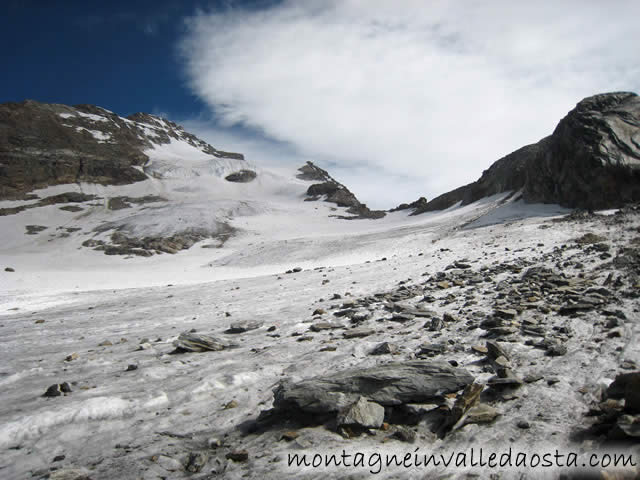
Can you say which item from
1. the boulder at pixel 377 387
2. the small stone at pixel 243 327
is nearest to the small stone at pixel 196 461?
the boulder at pixel 377 387

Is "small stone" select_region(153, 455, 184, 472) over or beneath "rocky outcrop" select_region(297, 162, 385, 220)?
beneath

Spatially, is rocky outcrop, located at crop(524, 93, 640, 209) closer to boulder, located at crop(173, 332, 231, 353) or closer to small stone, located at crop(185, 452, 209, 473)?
boulder, located at crop(173, 332, 231, 353)

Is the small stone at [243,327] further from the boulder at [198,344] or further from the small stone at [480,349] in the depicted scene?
the small stone at [480,349]

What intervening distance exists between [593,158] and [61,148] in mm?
105446

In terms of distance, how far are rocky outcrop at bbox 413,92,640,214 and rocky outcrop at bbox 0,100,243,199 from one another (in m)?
84.2

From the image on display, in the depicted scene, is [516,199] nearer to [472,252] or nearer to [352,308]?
[472,252]

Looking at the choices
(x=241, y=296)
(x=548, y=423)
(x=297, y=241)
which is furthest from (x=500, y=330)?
(x=297, y=241)

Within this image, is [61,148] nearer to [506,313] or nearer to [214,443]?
[214,443]

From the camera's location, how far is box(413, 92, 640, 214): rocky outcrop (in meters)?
23.9

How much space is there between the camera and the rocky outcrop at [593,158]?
23.9 meters

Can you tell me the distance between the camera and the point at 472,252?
18.1m

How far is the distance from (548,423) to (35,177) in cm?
9807

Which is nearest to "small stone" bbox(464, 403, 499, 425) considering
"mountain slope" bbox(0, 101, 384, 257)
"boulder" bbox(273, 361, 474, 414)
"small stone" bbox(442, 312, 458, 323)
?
"boulder" bbox(273, 361, 474, 414)

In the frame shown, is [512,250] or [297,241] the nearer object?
[512,250]
